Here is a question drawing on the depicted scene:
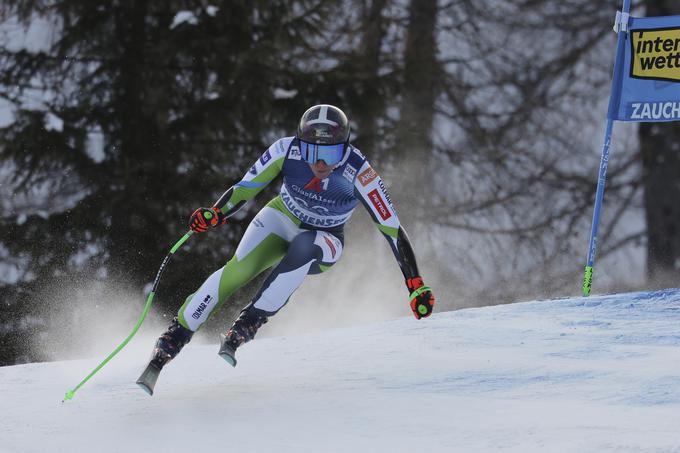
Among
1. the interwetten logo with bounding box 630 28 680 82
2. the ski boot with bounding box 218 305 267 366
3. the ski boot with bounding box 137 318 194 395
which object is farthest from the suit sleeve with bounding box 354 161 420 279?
the interwetten logo with bounding box 630 28 680 82

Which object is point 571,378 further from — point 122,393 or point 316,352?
point 122,393

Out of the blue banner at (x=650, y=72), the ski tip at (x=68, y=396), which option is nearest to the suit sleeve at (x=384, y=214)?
the ski tip at (x=68, y=396)

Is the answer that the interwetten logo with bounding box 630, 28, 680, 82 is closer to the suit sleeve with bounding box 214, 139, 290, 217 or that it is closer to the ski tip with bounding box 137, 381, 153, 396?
the suit sleeve with bounding box 214, 139, 290, 217

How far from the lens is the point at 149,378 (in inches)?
219

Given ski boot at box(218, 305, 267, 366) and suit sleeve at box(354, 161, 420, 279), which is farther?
suit sleeve at box(354, 161, 420, 279)

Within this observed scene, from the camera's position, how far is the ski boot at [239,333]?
5621 mm

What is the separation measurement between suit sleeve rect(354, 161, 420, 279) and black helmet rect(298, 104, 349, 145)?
254 mm

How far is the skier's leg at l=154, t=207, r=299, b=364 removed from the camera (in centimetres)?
576

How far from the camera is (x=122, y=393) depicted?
5.93 metres

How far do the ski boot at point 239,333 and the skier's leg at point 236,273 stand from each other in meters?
0.17

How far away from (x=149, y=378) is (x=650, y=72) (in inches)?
186

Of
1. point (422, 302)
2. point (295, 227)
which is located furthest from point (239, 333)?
point (422, 302)

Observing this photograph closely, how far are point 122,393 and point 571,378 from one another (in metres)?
2.63

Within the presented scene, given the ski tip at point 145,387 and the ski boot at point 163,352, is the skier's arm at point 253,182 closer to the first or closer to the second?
the ski boot at point 163,352
